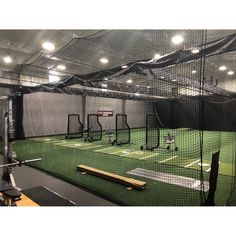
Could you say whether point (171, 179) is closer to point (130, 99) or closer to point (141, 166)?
point (141, 166)

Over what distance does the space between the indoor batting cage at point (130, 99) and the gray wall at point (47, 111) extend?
0.18 ft

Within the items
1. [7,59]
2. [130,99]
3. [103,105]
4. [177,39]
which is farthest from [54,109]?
[177,39]

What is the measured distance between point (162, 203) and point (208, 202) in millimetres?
661

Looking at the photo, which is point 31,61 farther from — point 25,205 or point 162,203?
point 162,203

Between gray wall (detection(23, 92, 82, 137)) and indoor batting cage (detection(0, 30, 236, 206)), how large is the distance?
0.05 metres

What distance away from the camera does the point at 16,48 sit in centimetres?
673

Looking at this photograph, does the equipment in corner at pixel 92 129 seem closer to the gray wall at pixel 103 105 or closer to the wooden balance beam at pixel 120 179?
the gray wall at pixel 103 105

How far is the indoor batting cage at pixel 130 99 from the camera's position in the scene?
321 centimetres

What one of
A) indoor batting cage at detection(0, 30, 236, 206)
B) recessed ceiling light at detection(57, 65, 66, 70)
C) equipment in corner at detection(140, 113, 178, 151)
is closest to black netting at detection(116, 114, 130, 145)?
indoor batting cage at detection(0, 30, 236, 206)

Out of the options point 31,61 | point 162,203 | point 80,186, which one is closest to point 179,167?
point 162,203

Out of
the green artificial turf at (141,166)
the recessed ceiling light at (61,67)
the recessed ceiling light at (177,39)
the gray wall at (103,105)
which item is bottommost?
the green artificial turf at (141,166)

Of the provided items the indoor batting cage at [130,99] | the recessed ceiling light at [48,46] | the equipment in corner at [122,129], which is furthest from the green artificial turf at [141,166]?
the recessed ceiling light at [48,46]

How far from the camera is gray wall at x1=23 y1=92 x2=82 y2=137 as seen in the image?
36.1ft

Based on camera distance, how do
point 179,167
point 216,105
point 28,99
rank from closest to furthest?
point 179,167 → point 28,99 → point 216,105
